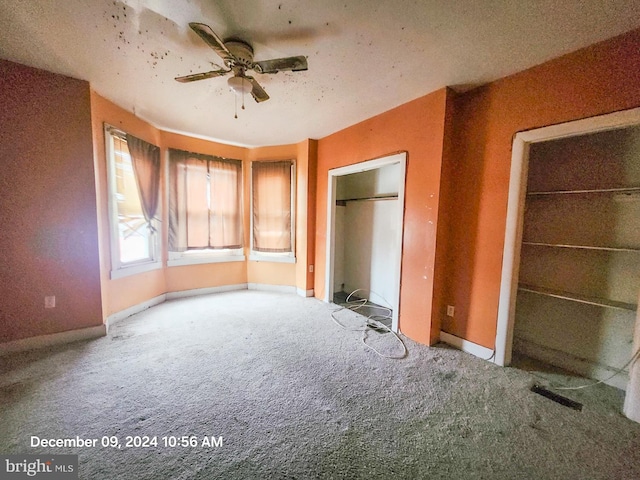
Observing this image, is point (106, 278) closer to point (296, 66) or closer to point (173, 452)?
point (173, 452)

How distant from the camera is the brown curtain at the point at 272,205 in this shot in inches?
164

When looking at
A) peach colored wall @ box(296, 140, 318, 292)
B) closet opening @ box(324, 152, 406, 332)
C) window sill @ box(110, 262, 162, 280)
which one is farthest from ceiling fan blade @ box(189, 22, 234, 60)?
window sill @ box(110, 262, 162, 280)

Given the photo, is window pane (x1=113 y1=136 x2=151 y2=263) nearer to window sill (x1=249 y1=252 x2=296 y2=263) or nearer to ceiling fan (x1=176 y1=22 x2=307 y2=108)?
window sill (x1=249 y1=252 x2=296 y2=263)

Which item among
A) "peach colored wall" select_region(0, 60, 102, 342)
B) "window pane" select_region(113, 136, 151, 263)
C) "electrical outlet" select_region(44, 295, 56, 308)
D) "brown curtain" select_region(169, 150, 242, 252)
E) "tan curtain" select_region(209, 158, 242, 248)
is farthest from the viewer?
"tan curtain" select_region(209, 158, 242, 248)

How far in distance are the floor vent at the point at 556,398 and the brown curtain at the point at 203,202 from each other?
416cm

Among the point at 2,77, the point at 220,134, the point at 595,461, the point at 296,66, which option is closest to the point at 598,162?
the point at 595,461

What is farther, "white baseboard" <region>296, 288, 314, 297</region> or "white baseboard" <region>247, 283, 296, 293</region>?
"white baseboard" <region>247, 283, 296, 293</region>

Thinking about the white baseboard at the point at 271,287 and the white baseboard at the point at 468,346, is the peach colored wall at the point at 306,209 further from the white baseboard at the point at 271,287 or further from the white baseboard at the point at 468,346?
the white baseboard at the point at 468,346

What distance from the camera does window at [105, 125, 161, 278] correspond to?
9.26 ft

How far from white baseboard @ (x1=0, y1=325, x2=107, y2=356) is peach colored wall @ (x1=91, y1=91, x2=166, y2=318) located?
198 millimetres

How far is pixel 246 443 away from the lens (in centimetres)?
135

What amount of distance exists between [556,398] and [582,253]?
1240mm

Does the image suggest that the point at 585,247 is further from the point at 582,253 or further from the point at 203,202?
the point at 203,202

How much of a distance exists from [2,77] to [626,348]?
5654 millimetres
